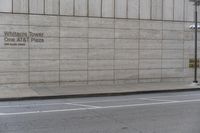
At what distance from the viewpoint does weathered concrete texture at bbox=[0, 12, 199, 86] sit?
61.6ft

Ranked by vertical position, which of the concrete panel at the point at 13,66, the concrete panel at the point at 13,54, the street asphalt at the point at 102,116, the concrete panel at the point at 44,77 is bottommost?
the street asphalt at the point at 102,116

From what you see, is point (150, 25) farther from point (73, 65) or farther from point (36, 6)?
point (36, 6)

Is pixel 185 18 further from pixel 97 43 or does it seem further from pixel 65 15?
pixel 65 15

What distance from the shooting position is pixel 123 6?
21047 mm

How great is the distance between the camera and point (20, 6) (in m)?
18.7

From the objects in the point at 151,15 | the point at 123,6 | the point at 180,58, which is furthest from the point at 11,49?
the point at 180,58

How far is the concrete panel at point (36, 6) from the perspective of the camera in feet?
61.9

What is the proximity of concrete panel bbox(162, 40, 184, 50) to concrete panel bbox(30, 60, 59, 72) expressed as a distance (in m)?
6.63

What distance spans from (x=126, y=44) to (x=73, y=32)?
315cm

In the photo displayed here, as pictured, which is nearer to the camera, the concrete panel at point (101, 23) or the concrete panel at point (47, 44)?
the concrete panel at point (47, 44)

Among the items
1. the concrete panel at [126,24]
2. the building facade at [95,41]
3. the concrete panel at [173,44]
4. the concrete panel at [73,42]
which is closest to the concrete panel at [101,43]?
the building facade at [95,41]

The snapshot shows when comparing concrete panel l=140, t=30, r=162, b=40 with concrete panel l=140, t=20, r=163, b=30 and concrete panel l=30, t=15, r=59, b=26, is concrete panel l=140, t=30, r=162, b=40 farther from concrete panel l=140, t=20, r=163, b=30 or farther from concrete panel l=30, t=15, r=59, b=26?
concrete panel l=30, t=15, r=59, b=26

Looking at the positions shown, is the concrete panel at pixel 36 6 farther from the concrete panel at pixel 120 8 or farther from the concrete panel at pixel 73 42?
the concrete panel at pixel 120 8

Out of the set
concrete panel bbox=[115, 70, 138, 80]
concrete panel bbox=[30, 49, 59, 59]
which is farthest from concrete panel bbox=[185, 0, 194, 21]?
concrete panel bbox=[30, 49, 59, 59]
